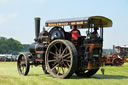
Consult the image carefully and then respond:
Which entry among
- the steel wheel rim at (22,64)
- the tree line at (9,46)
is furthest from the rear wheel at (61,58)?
the tree line at (9,46)

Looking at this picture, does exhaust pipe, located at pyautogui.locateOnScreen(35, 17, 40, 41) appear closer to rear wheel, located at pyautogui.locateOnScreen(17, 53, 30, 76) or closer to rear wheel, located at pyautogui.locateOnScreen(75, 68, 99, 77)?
rear wheel, located at pyautogui.locateOnScreen(17, 53, 30, 76)

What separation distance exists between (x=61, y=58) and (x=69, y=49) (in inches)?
32.3

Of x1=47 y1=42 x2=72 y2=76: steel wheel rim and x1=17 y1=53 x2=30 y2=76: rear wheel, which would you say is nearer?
x1=47 y1=42 x2=72 y2=76: steel wheel rim

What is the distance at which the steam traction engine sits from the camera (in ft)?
36.0

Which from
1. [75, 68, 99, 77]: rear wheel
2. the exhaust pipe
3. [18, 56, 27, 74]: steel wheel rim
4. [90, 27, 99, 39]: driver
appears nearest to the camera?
[90, 27, 99, 39]: driver

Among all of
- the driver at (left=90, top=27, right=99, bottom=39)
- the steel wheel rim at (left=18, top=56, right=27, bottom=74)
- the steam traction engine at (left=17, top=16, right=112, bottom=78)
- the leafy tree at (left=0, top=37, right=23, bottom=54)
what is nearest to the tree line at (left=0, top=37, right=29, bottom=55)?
the leafy tree at (left=0, top=37, right=23, bottom=54)

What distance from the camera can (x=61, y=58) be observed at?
11312 millimetres

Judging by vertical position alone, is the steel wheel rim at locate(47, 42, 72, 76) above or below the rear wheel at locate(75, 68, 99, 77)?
above

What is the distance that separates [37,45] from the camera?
1294 cm

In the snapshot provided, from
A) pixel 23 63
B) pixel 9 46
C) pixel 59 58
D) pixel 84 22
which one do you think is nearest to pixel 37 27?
pixel 23 63

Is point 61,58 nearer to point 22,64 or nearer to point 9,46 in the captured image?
point 22,64

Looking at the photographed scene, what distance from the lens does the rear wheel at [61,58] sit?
34.8 ft

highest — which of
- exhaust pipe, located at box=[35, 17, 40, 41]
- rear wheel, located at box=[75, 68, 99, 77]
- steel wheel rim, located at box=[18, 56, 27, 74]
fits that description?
exhaust pipe, located at box=[35, 17, 40, 41]

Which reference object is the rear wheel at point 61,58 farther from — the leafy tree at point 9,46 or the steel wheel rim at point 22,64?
the leafy tree at point 9,46
